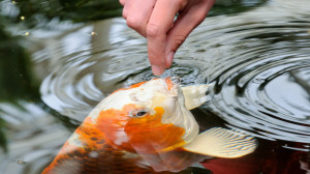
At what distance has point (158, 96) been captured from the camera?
110cm

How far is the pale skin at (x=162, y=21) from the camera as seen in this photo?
2.87ft

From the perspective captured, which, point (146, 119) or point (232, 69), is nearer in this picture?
point (146, 119)

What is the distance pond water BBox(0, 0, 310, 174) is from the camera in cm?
94

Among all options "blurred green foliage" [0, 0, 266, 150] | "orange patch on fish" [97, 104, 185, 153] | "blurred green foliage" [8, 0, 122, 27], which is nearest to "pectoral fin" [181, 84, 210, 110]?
"orange patch on fish" [97, 104, 185, 153]

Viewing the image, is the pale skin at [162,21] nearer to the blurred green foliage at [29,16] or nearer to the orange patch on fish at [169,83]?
the orange patch on fish at [169,83]

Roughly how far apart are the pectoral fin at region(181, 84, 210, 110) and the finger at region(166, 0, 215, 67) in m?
0.21

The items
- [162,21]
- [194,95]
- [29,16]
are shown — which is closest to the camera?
[162,21]

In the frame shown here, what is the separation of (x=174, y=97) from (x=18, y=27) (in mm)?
1084

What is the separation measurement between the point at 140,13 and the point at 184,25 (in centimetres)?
13

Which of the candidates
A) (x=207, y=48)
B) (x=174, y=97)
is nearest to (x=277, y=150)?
(x=174, y=97)

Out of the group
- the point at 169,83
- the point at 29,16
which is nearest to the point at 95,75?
the point at 169,83

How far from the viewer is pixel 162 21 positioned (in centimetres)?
88

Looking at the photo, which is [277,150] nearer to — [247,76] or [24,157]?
[247,76]

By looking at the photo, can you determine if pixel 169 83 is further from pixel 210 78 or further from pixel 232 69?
pixel 232 69
